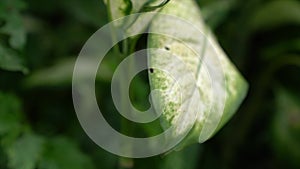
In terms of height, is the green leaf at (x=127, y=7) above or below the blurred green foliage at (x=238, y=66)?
above

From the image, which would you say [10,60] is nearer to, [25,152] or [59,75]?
[25,152]

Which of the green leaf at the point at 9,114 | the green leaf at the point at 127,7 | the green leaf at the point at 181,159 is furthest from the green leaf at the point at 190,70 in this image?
the green leaf at the point at 9,114

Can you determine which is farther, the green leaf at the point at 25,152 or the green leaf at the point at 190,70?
the green leaf at the point at 25,152

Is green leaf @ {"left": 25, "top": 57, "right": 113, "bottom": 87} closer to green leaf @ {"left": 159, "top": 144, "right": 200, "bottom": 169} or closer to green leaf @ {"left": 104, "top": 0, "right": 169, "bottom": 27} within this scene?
green leaf @ {"left": 159, "top": 144, "right": 200, "bottom": 169}

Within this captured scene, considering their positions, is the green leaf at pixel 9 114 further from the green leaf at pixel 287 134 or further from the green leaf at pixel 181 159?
the green leaf at pixel 287 134

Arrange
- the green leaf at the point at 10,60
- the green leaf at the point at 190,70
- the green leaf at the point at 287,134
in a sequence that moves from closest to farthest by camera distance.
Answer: the green leaf at the point at 190,70
the green leaf at the point at 10,60
the green leaf at the point at 287,134

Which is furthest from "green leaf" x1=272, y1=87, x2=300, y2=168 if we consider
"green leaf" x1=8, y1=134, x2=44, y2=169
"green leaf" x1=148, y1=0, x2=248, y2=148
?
"green leaf" x1=8, y1=134, x2=44, y2=169
